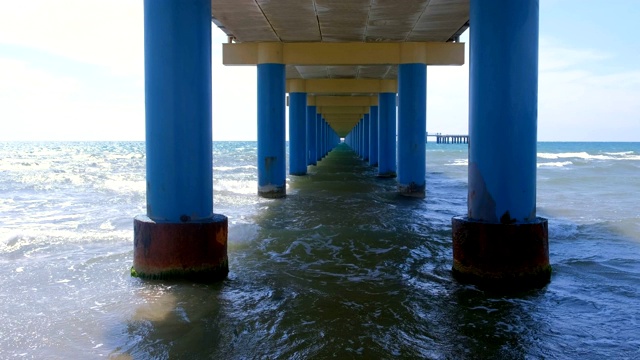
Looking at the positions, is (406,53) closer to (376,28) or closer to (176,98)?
(376,28)

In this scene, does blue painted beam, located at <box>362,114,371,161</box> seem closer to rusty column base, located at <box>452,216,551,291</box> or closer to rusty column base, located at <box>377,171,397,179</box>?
rusty column base, located at <box>377,171,397,179</box>

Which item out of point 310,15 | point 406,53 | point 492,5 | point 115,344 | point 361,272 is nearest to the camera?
point 115,344

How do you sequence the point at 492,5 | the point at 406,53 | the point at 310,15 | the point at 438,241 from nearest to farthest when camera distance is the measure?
the point at 492,5 → the point at 438,241 → the point at 310,15 → the point at 406,53

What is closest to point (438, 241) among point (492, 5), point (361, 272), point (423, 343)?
point (361, 272)

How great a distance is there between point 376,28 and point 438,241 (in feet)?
22.6

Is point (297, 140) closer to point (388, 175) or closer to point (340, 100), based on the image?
point (388, 175)

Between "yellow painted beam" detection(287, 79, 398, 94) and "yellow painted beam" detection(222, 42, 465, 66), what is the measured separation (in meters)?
7.99

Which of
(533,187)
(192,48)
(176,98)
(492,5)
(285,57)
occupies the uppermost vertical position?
(285,57)

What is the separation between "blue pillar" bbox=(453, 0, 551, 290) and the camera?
5.41m

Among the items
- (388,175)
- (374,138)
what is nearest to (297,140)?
(388,175)

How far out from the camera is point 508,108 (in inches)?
214

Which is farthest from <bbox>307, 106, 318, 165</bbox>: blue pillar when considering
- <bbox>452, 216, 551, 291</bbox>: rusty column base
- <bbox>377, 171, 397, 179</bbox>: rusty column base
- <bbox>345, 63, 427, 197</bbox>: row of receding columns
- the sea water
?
<bbox>452, 216, 551, 291</bbox>: rusty column base

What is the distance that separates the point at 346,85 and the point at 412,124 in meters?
9.21

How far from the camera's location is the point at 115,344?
157 inches
